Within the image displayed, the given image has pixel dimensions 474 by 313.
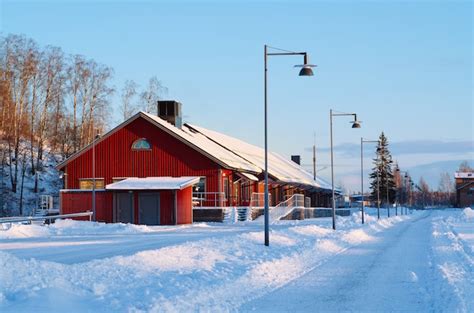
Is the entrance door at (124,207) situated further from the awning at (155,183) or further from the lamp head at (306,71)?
the lamp head at (306,71)

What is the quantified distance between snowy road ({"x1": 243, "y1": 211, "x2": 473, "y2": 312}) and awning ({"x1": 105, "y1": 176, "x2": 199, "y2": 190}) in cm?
2528

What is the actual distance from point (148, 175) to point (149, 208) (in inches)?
147

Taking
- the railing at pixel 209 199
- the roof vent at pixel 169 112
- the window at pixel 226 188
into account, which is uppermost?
the roof vent at pixel 169 112

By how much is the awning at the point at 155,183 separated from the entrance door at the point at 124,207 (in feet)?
3.05

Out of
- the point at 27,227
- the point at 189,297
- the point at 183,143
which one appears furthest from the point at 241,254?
the point at 183,143

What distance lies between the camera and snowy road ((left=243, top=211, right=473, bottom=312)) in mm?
11523

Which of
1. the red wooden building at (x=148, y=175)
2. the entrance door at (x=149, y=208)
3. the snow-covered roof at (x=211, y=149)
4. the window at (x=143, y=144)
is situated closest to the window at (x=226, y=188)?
the red wooden building at (x=148, y=175)

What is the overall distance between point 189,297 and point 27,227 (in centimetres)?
2285

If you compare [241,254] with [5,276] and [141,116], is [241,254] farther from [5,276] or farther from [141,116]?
[141,116]

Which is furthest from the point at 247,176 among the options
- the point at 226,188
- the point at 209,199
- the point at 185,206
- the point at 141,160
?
the point at 141,160

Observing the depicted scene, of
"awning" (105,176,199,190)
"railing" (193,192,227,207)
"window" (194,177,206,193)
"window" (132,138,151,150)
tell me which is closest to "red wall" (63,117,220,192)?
"window" (132,138,151,150)

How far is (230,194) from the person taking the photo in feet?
168

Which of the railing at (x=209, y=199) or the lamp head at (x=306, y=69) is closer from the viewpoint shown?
the lamp head at (x=306, y=69)

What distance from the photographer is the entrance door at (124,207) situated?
154ft
